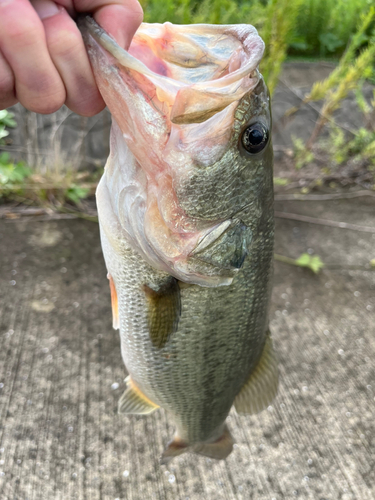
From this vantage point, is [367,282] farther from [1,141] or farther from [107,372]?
[1,141]

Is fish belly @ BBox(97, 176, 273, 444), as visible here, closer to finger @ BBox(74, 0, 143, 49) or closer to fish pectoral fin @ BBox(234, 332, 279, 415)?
fish pectoral fin @ BBox(234, 332, 279, 415)

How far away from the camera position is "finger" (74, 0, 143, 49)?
0.62 meters

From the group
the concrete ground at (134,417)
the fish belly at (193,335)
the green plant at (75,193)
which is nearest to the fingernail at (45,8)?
the fish belly at (193,335)

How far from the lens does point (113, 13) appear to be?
624 millimetres

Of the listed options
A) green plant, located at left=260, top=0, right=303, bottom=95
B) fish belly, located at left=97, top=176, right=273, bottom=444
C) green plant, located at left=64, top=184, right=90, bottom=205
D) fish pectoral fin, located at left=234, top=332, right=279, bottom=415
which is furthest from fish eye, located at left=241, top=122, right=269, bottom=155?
green plant, located at left=64, top=184, right=90, bottom=205

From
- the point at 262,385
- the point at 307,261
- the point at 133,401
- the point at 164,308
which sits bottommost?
the point at 307,261

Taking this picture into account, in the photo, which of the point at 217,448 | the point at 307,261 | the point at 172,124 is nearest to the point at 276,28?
the point at 307,261

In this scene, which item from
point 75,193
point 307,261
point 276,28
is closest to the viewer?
point 276,28

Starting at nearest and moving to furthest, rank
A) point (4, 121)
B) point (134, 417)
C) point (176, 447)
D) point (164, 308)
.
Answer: point (164, 308) → point (176, 447) → point (134, 417) → point (4, 121)

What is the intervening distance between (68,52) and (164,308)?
577 millimetres

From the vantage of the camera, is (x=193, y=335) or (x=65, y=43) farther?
(x=193, y=335)

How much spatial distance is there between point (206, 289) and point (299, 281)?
1952 millimetres

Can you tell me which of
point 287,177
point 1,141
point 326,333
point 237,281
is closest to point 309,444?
point 326,333

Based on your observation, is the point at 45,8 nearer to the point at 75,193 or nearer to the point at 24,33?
the point at 24,33
